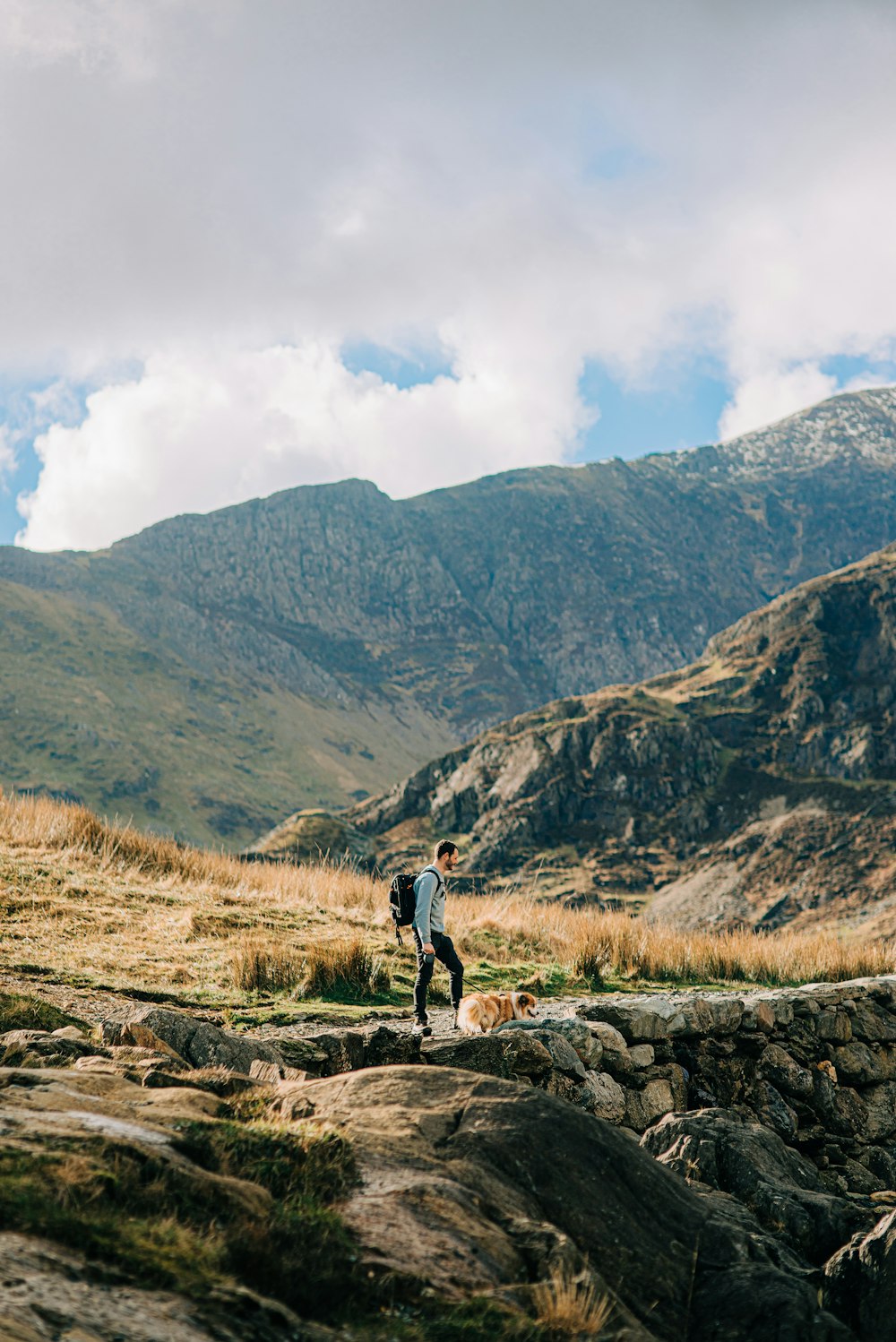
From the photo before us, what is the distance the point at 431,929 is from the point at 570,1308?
19.8 feet

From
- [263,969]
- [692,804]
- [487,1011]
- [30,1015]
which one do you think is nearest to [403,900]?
[487,1011]

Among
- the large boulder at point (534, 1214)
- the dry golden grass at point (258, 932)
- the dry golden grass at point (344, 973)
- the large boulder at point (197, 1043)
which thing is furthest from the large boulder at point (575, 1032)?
the large boulder at point (534, 1214)

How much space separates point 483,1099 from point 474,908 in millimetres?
13688

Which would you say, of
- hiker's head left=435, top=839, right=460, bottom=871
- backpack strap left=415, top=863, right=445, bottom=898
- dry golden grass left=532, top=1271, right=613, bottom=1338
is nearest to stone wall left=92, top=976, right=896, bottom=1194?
backpack strap left=415, top=863, right=445, bottom=898

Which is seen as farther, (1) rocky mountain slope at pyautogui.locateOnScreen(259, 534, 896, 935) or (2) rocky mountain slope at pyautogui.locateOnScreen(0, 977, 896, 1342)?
(1) rocky mountain slope at pyautogui.locateOnScreen(259, 534, 896, 935)

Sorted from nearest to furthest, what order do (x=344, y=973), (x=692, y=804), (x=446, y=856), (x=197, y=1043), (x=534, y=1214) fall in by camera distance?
(x=534, y=1214) → (x=197, y=1043) → (x=446, y=856) → (x=344, y=973) → (x=692, y=804)

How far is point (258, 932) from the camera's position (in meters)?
14.8

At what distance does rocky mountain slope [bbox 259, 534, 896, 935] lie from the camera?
145375 millimetres

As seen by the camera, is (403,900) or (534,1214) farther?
(403,900)

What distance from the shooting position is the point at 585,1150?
253 inches

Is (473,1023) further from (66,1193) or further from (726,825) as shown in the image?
(726,825)

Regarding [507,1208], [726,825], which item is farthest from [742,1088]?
[726,825]

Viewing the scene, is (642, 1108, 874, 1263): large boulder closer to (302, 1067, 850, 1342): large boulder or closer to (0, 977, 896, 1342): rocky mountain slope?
(0, 977, 896, 1342): rocky mountain slope

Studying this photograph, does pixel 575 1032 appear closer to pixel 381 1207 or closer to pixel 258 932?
pixel 381 1207
